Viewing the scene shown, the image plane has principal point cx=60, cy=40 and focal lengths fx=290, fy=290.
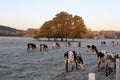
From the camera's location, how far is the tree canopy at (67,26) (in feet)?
329

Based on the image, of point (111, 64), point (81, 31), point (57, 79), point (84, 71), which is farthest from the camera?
point (81, 31)

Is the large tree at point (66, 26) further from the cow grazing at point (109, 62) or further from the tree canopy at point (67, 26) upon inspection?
the cow grazing at point (109, 62)

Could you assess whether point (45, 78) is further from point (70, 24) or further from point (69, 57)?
point (70, 24)

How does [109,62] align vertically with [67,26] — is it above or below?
below

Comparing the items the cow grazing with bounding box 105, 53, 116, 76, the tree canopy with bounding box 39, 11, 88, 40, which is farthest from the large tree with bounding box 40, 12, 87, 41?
the cow grazing with bounding box 105, 53, 116, 76

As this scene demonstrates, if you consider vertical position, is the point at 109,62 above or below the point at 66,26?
below

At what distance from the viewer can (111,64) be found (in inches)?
749

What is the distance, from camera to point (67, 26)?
4033 inches

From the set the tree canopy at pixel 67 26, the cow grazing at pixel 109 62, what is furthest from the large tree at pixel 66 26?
the cow grazing at pixel 109 62

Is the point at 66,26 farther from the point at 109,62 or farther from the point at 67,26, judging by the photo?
the point at 109,62

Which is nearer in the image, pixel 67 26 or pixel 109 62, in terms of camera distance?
pixel 109 62

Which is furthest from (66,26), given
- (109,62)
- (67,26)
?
(109,62)

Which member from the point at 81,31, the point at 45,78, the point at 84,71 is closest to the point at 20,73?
the point at 45,78

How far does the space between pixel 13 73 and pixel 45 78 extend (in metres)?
3.07
